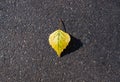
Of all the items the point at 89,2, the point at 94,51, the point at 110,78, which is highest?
the point at 89,2

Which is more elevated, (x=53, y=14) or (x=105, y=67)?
(x=53, y=14)

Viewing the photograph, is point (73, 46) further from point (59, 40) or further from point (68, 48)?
point (59, 40)

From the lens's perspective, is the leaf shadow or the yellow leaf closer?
the yellow leaf

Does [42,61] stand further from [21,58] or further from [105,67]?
[105,67]

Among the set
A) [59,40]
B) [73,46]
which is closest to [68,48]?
[73,46]

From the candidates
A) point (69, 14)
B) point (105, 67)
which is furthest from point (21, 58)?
point (105, 67)
